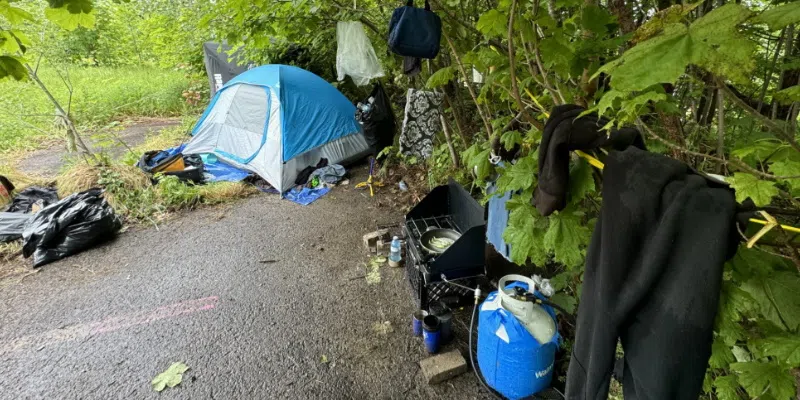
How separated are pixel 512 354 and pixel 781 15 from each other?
5.14ft

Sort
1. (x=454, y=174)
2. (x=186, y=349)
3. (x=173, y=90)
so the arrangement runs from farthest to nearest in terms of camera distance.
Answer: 1. (x=173, y=90)
2. (x=454, y=174)
3. (x=186, y=349)

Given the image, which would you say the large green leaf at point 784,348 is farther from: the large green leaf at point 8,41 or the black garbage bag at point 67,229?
the black garbage bag at point 67,229

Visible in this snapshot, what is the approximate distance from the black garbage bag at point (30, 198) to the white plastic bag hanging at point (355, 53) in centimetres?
369

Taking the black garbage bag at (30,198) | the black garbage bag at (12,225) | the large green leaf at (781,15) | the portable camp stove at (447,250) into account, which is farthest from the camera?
the black garbage bag at (30,198)

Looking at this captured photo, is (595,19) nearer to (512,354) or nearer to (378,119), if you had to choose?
(512,354)

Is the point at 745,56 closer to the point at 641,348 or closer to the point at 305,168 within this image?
the point at 641,348

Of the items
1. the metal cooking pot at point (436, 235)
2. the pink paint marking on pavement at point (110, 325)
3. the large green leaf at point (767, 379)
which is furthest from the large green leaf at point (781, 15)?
the pink paint marking on pavement at point (110, 325)

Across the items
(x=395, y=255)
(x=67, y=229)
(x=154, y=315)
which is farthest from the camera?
(x=67, y=229)

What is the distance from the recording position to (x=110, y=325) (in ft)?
8.59

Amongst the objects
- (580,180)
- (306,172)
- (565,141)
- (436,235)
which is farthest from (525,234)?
(306,172)

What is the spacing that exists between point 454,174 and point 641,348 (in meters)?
2.96

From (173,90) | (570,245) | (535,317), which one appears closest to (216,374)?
(535,317)

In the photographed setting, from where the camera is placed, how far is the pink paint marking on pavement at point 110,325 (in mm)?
2508

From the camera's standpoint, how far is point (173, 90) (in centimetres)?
938
